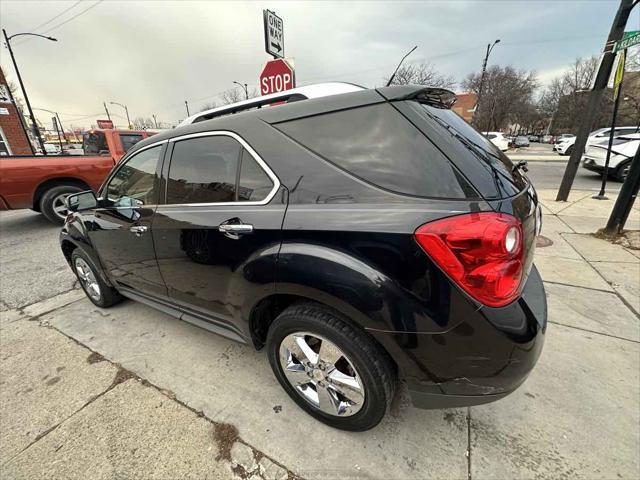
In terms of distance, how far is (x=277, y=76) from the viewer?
4.55 meters

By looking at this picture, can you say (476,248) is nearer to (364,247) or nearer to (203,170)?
(364,247)

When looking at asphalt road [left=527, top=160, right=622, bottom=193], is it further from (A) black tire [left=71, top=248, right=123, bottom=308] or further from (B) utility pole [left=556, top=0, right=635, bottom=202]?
(A) black tire [left=71, top=248, right=123, bottom=308]

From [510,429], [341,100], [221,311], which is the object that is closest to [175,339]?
[221,311]

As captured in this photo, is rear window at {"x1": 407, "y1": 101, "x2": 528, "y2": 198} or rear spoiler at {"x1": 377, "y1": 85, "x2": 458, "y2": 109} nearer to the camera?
rear window at {"x1": 407, "y1": 101, "x2": 528, "y2": 198}

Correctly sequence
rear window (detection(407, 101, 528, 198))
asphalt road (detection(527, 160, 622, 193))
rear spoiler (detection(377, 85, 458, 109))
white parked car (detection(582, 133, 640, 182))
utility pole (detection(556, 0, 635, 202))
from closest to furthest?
rear window (detection(407, 101, 528, 198)) < rear spoiler (detection(377, 85, 458, 109)) < utility pole (detection(556, 0, 635, 202)) < asphalt road (detection(527, 160, 622, 193)) < white parked car (detection(582, 133, 640, 182))

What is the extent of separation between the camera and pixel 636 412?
1.81 metres

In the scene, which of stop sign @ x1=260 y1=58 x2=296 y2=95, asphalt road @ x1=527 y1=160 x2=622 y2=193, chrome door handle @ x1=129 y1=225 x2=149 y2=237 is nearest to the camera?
chrome door handle @ x1=129 y1=225 x2=149 y2=237

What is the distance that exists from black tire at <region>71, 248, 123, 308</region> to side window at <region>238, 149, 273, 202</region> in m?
2.05

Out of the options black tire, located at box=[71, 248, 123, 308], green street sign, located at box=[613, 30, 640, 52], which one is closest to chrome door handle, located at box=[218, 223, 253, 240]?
A: black tire, located at box=[71, 248, 123, 308]

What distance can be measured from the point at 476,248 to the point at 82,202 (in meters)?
3.10

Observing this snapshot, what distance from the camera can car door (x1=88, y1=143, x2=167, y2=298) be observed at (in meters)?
2.27

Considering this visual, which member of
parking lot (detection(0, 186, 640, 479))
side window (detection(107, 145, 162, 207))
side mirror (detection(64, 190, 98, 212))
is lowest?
parking lot (detection(0, 186, 640, 479))

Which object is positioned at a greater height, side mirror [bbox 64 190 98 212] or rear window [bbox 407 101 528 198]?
rear window [bbox 407 101 528 198]

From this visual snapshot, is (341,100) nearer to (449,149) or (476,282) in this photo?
(449,149)
